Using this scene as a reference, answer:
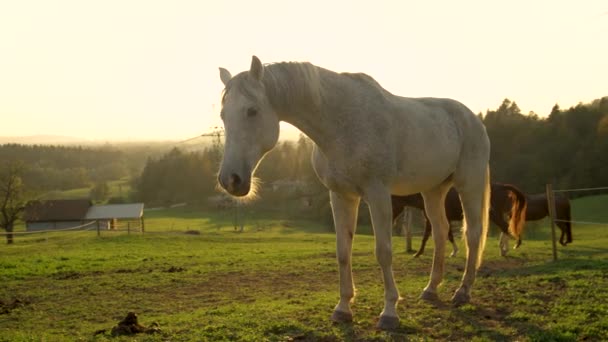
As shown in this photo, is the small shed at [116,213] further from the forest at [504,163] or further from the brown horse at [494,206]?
the brown horse at [494,206]

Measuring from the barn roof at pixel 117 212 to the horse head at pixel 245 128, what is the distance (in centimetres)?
5021

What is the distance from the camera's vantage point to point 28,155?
119 meters

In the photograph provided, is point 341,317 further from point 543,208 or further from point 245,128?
point 543,208

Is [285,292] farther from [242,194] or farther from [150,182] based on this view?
[150,182]

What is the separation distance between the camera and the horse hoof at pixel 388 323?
4785mm

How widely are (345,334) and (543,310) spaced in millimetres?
2240

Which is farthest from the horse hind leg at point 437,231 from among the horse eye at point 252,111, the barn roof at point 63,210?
the barn roof at point 63,210

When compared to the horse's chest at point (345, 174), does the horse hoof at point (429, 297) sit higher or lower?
lower

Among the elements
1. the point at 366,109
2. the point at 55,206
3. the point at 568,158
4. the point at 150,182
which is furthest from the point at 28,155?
the point at 366,109

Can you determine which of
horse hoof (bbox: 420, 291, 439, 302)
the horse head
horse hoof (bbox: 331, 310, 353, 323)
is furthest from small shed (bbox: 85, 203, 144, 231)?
the horse head

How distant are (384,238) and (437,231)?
1817 millimetres

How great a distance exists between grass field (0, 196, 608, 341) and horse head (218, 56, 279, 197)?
157cm

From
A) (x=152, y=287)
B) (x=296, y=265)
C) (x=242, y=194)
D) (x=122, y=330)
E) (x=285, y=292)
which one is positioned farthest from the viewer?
(x=296, y=265)

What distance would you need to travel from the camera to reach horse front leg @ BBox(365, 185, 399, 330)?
477 cm
